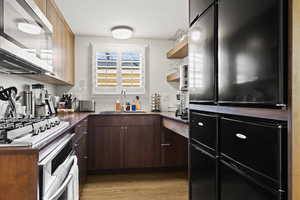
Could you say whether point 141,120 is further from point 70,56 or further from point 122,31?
point 70,56

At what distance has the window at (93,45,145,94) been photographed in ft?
12.9

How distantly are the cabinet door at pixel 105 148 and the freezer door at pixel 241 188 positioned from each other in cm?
215

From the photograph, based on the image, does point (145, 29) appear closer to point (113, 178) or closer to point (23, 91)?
point (23, 91)

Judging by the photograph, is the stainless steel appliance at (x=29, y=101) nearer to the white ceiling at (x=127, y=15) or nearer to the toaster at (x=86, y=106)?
the white ceiling at (x=127, y=15)

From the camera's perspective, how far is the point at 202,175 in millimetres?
1709

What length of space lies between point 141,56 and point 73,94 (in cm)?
138

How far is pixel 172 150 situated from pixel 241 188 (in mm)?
2310

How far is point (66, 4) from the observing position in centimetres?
266

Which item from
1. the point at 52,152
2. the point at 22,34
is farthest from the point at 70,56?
the point at 52,152

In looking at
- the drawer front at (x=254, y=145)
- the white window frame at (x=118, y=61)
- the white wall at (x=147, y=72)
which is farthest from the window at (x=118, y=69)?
the drawer front at (x=254, y=145)

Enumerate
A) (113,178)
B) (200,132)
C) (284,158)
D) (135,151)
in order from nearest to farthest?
(284,158)
(200,132)
(113,178)
(135,151)

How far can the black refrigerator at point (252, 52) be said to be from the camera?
916mm

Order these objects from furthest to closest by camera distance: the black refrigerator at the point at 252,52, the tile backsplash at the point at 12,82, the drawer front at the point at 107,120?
the drawer front at the point at 107,120, the tile backsplash at the point at 12,82, the black refrigerator at the point at 252,52

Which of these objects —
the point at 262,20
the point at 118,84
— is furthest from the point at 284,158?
the point at 118,84
